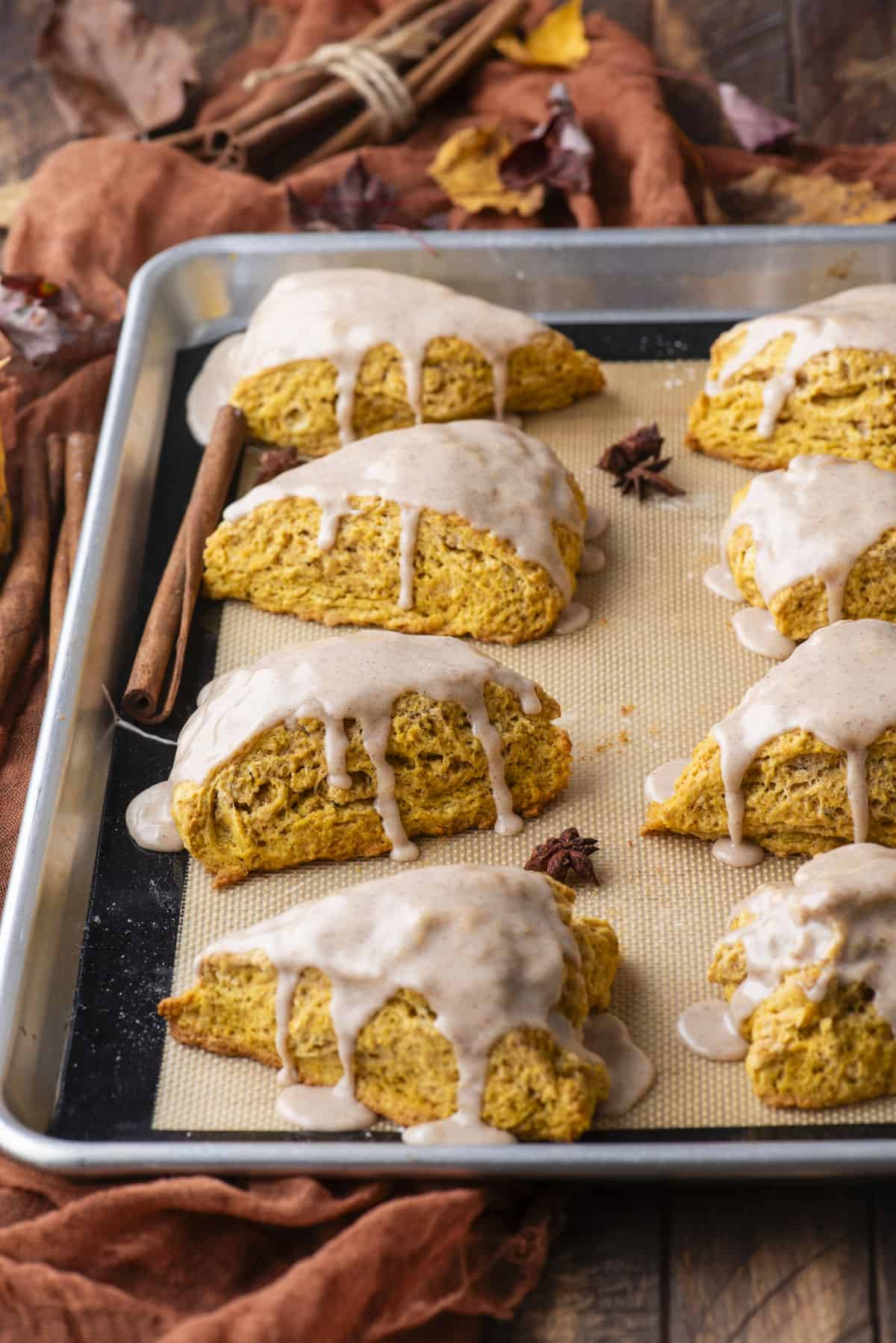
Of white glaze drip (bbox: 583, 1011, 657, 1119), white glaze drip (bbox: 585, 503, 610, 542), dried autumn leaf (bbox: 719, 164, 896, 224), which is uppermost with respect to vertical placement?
white glaze drip (bbox: 585, 503, 610, 542)

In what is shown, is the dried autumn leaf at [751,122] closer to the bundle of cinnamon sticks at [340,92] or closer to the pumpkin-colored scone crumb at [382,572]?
the bundle of cinnamon sticks at [340,92]

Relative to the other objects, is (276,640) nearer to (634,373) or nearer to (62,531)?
(62,531)

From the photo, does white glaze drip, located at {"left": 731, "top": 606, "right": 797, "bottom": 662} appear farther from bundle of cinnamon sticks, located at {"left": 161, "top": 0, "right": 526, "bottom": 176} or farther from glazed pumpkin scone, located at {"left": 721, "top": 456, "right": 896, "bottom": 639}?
bundle of cinnamon sticks, located at {"left": 161, "top": 0, "right": 526, "bottom": 176}

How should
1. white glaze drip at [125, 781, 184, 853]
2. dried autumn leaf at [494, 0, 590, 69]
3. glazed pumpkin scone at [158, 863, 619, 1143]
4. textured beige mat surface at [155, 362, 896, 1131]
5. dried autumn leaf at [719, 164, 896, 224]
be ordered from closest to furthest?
glazed pumpkin scone at [158, 863, 619, 1143], textured beige mat surface at [155, 362, 896, 1131], white glaze drip at [125, 781, 184, 853], dried autumn leaf at [719, 164, 896, 224], dried autumn leaf at [494, 0, 590, 69]

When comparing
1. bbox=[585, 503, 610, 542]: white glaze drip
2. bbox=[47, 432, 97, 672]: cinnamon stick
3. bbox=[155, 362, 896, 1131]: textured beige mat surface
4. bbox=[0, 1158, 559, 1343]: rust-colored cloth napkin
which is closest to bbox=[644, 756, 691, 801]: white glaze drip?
bbox=[155, 362, 896, 1131]: textured beige mat surface

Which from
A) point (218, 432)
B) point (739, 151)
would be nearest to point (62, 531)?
point (218, 432)
